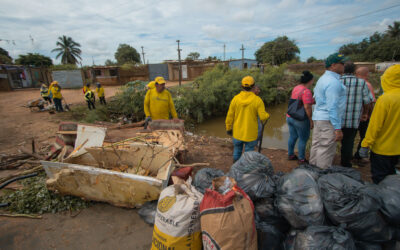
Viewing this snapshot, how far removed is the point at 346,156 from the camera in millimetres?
3092

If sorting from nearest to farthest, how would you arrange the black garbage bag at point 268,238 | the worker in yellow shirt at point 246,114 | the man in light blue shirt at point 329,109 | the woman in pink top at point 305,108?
the black garbage bag at point 268,238 < the man in light blue shirt at point 329,109 < the worker in yellow shirt at point 246,114 < the woman in pink top at point 305,108

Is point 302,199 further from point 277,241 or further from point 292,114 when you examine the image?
point 292,114

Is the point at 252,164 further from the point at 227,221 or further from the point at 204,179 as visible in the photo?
the point at 227,221

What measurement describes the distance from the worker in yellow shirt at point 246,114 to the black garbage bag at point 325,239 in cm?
145

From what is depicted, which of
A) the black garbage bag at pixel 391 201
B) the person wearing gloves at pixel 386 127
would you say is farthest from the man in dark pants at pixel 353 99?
the black garbage bag at pixel 391 201

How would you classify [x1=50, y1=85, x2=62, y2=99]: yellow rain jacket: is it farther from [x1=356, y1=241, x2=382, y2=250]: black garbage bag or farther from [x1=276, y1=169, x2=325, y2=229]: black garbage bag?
[x1=356, y1=241, x2=382, y2=250]: black garbage bag

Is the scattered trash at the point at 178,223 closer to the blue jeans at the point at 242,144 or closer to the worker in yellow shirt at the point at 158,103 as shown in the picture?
the blue jeans at the point at 242,144

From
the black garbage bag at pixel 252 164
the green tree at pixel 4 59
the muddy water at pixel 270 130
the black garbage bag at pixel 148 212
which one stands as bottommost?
the muddy water at pixel 270 130

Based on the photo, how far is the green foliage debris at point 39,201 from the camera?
2463 millimetres

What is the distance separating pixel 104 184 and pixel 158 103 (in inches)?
81.1

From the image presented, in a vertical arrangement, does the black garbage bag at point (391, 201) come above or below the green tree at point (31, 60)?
below

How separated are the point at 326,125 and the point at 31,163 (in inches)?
195

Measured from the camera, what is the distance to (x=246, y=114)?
105 inches

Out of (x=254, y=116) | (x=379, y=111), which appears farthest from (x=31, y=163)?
(x=379, y=111)
